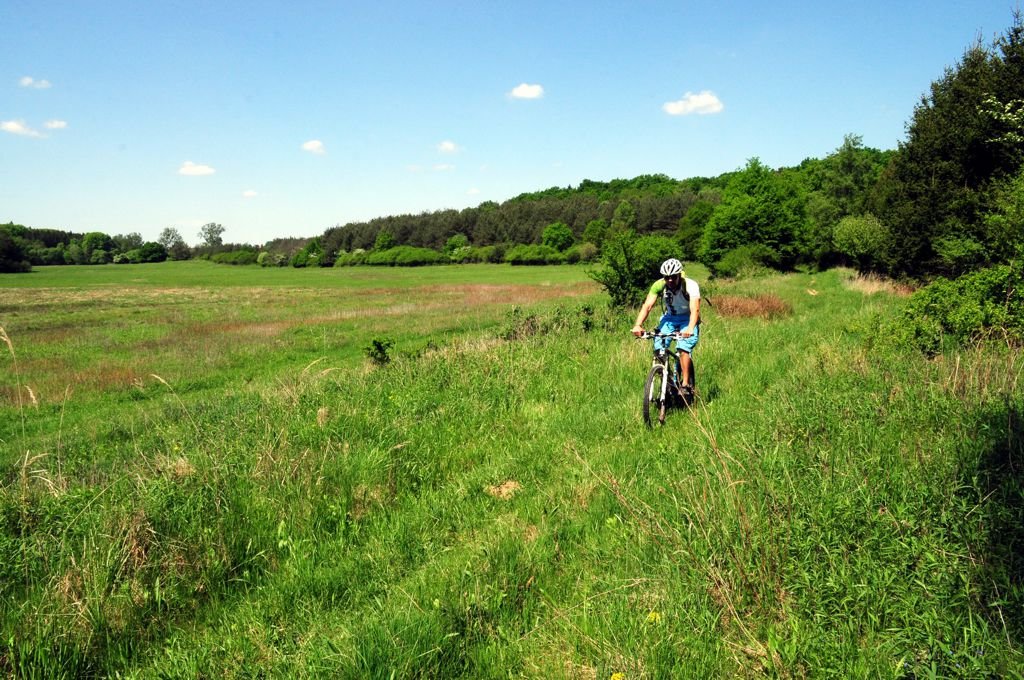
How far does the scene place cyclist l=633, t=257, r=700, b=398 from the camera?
7086mm

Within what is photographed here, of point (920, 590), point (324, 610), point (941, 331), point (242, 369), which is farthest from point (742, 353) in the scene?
point (242, 369)

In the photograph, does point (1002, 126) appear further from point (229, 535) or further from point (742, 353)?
point (229, 535)

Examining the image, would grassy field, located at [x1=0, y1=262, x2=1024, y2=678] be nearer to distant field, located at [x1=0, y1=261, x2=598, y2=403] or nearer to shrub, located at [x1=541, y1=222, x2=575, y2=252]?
distant field, located at [x1=0, y1=261, x2=598, y2=403]

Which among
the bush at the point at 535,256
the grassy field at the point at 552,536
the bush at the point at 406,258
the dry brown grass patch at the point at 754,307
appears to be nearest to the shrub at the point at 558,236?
the bush at the point at 535,256

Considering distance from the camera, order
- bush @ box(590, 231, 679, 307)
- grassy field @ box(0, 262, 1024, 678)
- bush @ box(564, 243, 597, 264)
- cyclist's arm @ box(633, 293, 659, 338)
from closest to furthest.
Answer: grassy field @ box(0, 262, 1024, 678)
cyclist's arm @ box(633, 293, 659, 338)
bush @ box(590, 231, 679, 307)
bush @ box(564, 243, 597, 264)

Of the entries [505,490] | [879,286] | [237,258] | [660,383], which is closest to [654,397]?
[660,383]

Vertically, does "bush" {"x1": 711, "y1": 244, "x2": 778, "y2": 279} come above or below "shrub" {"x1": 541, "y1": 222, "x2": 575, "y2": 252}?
below

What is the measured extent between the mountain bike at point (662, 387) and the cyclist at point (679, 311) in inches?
3.2

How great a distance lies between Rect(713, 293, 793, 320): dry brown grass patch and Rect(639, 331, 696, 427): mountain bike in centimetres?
1004

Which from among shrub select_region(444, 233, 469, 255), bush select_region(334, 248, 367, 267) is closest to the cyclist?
bush select_region(334, 248, 367, 267)

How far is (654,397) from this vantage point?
688cm

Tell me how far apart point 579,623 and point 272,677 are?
1.75 m

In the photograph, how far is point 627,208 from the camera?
10644cm

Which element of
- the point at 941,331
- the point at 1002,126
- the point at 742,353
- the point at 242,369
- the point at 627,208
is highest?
the point at 627,208
